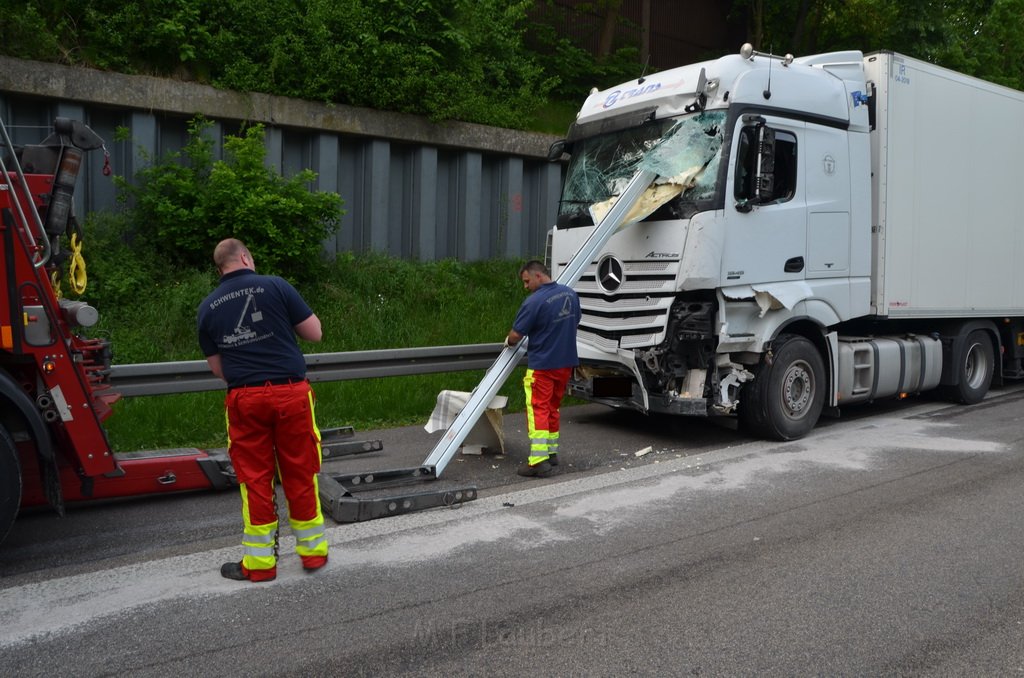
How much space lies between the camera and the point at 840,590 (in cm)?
470

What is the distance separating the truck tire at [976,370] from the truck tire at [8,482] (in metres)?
10.2

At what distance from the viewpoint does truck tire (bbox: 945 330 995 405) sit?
10961 millimetres

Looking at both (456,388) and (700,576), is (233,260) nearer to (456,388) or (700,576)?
(700,576)

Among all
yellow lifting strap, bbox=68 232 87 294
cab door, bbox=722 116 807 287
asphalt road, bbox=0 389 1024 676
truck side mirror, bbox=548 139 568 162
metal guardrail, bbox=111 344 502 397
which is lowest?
asphalt road, bbox=0 389 1024 676

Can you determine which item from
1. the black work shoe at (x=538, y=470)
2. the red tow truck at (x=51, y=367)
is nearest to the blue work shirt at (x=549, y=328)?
the black work shoe at (x=538, y=470)

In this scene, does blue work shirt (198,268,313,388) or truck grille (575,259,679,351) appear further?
truck grille (575,259,679,351)

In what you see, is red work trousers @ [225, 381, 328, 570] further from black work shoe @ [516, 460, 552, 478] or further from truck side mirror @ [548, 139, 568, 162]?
truck side mirror @ [548, 139, 568, 162]

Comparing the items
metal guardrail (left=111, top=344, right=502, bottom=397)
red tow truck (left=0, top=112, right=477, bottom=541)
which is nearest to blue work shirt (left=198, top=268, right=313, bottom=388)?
red tow truck (left=0, top=112, right=477, bottom=541)

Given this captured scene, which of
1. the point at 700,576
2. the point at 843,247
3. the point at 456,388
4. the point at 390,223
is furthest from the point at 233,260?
A: the point at 390,223

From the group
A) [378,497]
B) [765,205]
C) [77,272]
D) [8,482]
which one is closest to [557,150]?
[765,205]

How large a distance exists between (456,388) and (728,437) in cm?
302

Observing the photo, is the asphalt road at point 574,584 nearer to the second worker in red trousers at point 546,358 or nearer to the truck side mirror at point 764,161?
the second worker in red trousers at point 546,358

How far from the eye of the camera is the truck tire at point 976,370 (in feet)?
36.0

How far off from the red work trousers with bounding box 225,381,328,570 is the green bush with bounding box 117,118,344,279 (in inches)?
228
